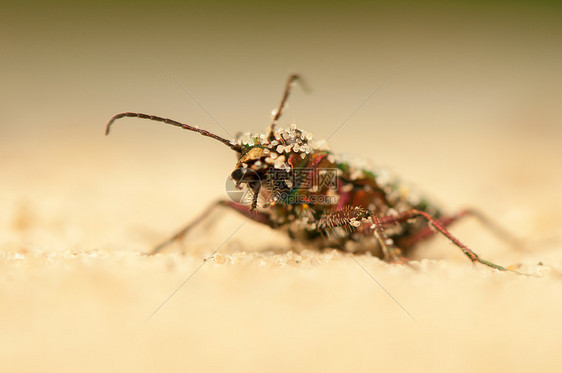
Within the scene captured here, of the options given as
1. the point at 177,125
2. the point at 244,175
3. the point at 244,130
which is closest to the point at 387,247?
the point at 244,175

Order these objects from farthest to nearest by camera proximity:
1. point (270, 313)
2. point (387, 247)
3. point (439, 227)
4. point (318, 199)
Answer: point (318, 199) → point (439, 227) → point (387, 247) → point (270, 313)

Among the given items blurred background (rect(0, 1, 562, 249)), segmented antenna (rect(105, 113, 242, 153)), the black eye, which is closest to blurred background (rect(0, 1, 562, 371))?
blurred background (rect(0, 1, 562, 249))

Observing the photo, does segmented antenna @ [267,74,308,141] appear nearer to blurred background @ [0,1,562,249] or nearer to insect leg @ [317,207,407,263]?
insect leg @ [317,207,407,263]

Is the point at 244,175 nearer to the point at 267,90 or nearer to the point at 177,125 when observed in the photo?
the point at 177,125

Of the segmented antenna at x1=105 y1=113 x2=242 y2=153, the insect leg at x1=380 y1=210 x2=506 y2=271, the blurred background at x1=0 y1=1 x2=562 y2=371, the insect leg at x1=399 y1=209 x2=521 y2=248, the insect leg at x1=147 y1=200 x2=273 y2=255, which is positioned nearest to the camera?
the blurred background at x1=0 y1=1 x2=562 y2=371

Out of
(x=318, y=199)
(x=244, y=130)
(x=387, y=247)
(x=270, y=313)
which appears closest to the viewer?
(x=270, y=313)
